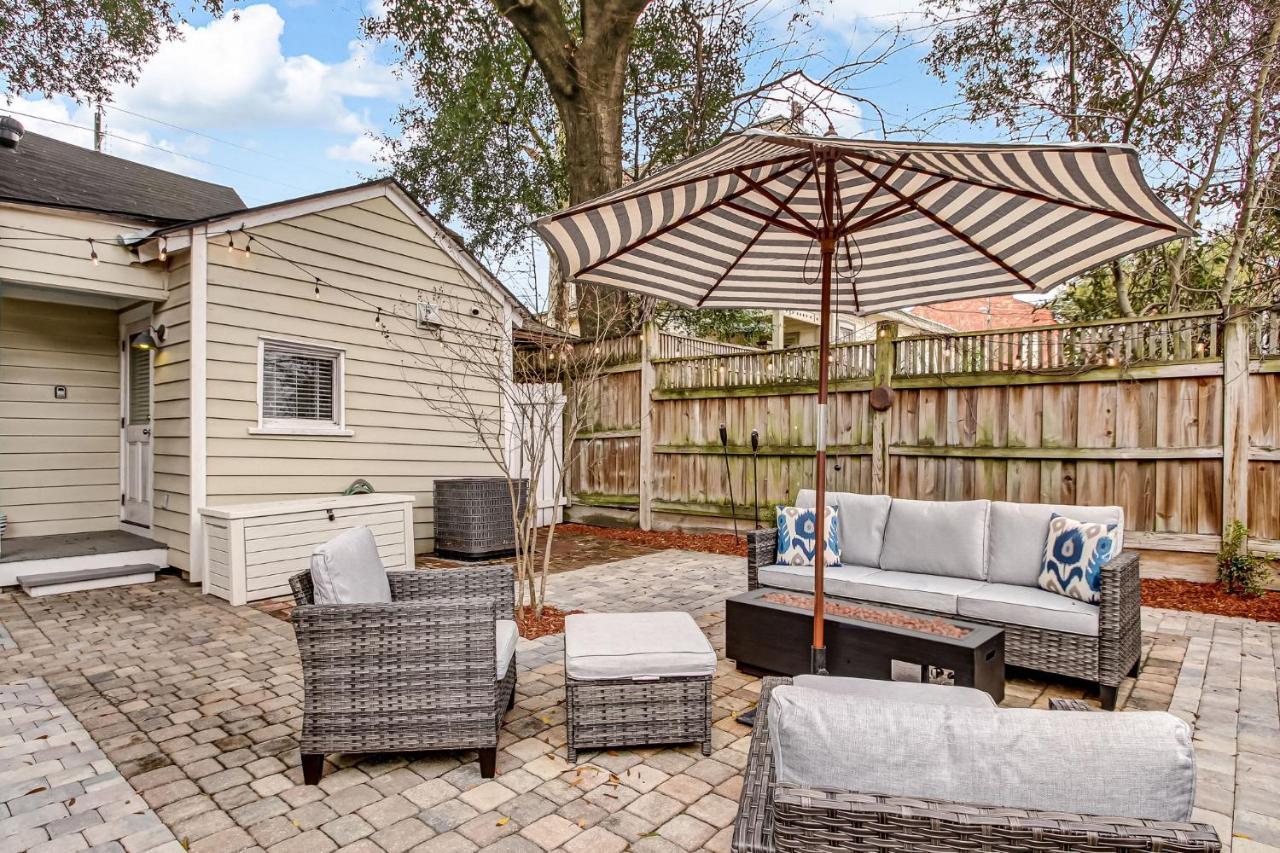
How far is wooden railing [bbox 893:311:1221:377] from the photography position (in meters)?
5.24

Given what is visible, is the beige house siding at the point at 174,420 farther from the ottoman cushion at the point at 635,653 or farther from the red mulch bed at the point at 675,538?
the ottoman cushion at the point at 635,653

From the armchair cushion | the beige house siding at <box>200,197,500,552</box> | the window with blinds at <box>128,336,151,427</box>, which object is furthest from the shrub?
the window with blinds at <box>128,336,151,427</box>

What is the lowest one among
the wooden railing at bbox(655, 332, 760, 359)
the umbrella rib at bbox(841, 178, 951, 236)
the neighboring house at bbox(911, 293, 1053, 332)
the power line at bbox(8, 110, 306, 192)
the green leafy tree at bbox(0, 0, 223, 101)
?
the umbrella rib at bbox(841, 178, 951, 236)

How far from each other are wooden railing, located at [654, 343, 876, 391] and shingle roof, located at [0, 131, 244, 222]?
5321 mm

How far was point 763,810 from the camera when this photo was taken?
4.26 ft

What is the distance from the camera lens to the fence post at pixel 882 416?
21.6 feet

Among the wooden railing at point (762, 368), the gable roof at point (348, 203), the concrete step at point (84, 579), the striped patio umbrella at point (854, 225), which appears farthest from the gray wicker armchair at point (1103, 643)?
A: the concrete step at point (84, 579)

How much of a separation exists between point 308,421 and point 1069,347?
274 inches

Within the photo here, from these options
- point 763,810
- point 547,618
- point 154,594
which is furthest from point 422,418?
point 763,810

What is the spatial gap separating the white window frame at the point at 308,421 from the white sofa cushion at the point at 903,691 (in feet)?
18.4

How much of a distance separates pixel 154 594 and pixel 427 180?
8.22 m

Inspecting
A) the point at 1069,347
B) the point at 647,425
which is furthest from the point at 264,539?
the point at 1069,347

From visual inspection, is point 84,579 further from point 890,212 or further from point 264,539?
point 890,212

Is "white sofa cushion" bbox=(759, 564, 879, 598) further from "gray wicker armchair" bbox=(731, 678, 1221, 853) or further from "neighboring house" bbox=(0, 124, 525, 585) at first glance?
"neighboring house" bbox=(0, 124, 525, 585)
